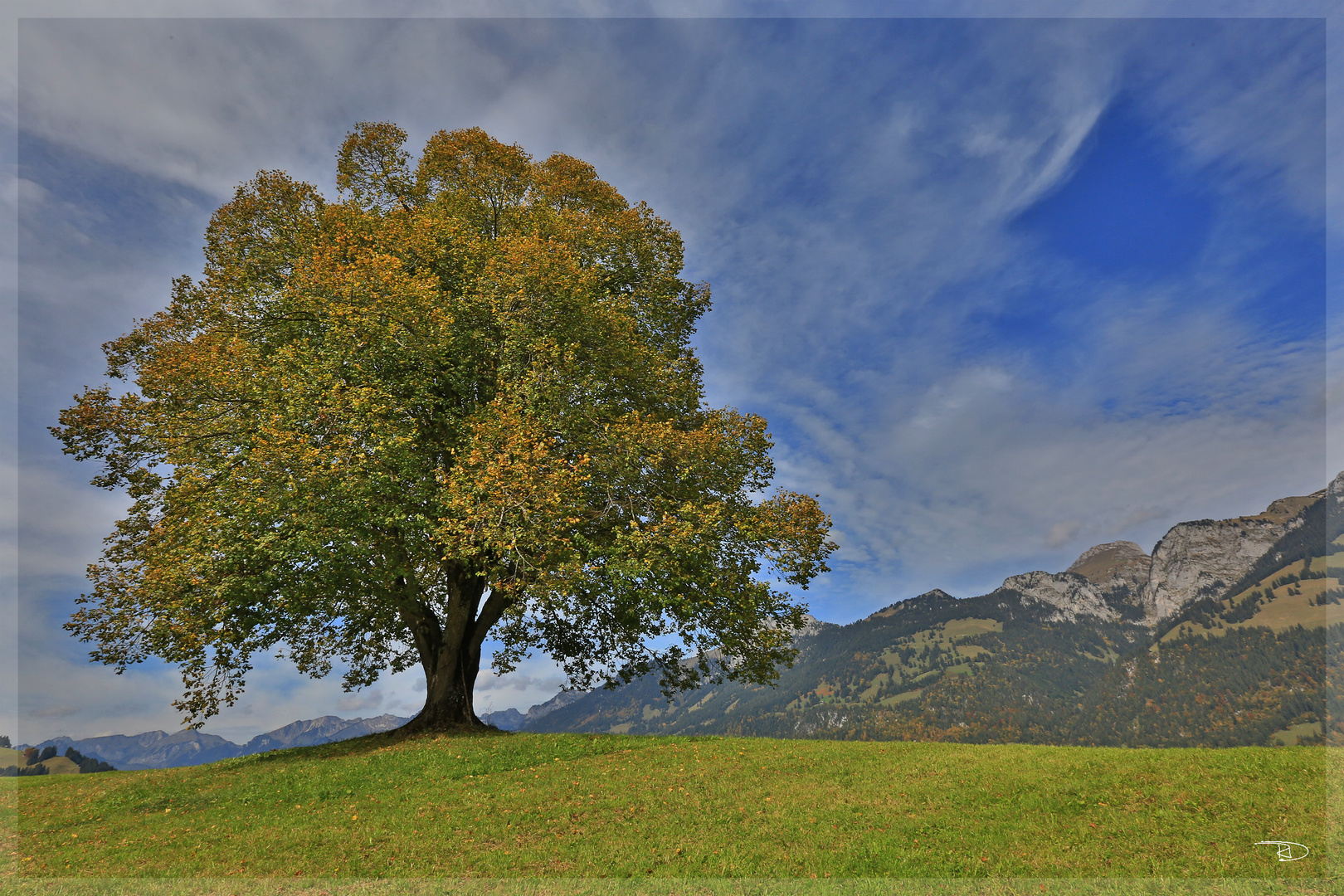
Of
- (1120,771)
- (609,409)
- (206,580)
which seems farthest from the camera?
(609,409)

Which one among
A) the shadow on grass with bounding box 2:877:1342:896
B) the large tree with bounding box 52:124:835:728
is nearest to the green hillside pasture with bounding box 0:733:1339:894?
the shadow on grass with bounding box 2:877:1342:896

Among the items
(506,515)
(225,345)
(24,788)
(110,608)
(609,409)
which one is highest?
(225,345)

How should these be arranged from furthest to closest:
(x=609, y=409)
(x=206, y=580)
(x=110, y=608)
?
(x=609, y=409)
(x=110, y=608)
(x=206, y=580)

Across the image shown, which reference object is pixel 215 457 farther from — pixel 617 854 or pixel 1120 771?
pixel 1120 771

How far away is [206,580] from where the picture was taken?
20.2m

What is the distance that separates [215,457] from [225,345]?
447 centimetres

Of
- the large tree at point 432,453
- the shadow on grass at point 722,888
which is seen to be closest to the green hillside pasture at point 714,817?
the shadow on grass at point 722,888

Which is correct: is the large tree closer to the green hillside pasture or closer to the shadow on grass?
the green hillside pasture

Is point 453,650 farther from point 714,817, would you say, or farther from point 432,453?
point 714,817

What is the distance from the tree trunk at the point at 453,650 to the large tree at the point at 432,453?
110 mm

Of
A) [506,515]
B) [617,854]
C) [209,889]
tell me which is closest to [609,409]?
[506,515]

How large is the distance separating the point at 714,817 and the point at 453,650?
53.2ft

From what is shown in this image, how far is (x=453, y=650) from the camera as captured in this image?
1053 inches

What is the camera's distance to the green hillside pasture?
11.6m
